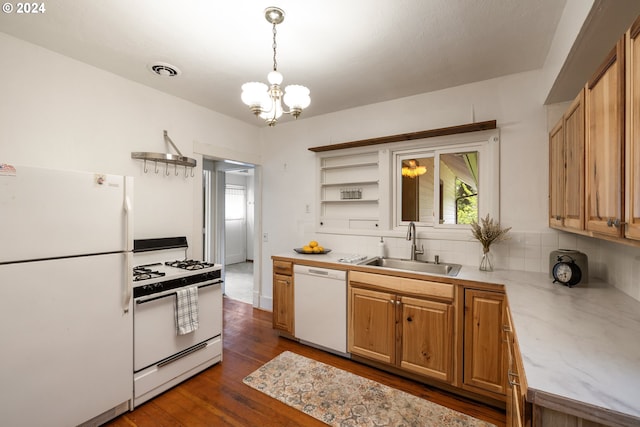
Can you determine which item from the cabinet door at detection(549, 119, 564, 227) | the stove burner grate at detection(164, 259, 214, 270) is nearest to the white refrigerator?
the stove burner grate at detection(164, 259, 214, 270)

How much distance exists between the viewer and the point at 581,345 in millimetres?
1075

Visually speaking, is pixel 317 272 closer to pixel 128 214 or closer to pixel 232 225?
pixel 128 214

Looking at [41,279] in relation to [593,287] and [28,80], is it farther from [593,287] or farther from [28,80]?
[593,287]

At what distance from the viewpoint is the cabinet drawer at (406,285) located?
2.19 meters

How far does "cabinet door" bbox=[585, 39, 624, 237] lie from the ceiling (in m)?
0.80

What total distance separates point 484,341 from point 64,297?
2.87m

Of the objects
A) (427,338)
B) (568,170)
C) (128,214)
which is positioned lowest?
(427,338)

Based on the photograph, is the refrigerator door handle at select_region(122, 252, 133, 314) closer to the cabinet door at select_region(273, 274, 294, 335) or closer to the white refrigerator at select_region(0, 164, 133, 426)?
the white refrigerator at select_region(0, 164, 133, 426)

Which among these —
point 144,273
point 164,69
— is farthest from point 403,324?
point 164,69

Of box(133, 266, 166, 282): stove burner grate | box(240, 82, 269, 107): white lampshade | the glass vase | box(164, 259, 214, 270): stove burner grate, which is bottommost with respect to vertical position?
box(133, 266, 166, 282): stove burner grate

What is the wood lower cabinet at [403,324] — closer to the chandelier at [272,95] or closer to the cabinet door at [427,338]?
the cabinet door at [427,338]

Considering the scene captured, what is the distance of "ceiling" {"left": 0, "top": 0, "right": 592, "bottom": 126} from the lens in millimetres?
1698

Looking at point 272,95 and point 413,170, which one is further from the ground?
point 272,95

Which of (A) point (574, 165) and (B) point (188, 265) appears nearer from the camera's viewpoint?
(A) point (574, 165)
